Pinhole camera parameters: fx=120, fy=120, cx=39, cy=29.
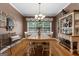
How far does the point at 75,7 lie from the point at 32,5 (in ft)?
1.66

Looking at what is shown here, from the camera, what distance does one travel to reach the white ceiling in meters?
1.41

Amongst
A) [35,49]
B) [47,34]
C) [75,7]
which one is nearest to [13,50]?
[35,49]

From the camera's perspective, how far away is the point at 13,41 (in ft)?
5.00

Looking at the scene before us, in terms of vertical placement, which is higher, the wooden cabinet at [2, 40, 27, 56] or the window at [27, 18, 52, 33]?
the window at [27, 18, 52, 33]

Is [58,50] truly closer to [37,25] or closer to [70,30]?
[70,30]

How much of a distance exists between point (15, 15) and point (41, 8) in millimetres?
325

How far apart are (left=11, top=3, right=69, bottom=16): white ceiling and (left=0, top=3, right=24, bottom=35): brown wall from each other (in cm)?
5

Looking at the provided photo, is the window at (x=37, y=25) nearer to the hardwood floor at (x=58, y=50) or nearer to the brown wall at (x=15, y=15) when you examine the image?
the brown wall at (x=15, y=15)

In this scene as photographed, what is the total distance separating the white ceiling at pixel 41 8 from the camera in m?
1.41

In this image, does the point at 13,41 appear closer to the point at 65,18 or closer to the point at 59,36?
the point at 59,36

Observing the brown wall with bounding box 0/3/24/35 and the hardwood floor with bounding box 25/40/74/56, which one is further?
the hardwood floor with bounding box 25/40/74/56

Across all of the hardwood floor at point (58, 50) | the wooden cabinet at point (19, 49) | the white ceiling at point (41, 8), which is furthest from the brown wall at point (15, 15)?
the hardwood floor at point (58, 50)

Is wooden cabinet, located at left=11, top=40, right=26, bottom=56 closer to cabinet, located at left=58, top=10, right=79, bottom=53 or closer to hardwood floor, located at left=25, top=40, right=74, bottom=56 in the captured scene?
hardwood floor, located at left=25, top=40, right=74, bottom=56

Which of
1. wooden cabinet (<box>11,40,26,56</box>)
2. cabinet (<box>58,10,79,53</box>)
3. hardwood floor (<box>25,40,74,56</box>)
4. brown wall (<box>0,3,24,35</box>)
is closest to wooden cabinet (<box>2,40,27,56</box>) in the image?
wooden cabinet (<box>11,40,26,56</box>)
